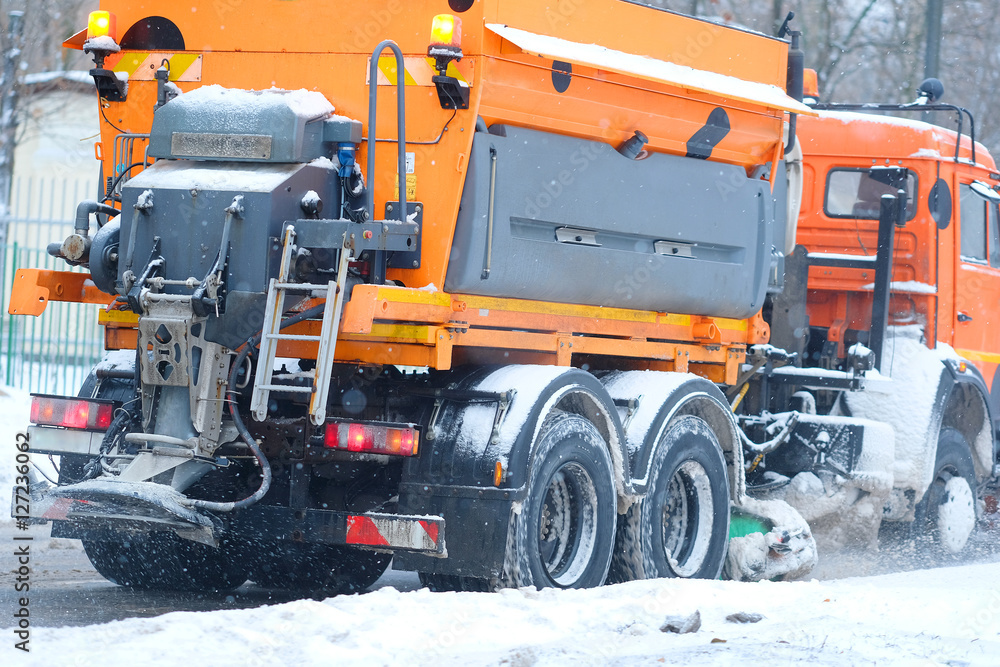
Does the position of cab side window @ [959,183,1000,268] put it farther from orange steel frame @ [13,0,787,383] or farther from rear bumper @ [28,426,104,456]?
rear bumper @ [28,426,104,456]

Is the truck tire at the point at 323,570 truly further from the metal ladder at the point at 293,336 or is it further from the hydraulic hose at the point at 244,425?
the metal ladder at the point at 293,336

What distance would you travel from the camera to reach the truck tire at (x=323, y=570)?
6621 millimetres

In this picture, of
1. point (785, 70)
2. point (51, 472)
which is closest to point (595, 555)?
point (785, 70)

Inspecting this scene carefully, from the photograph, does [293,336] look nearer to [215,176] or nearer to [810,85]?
[215,176]

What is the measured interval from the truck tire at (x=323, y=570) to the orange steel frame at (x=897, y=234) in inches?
162

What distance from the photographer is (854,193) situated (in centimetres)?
941

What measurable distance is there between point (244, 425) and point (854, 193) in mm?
5561

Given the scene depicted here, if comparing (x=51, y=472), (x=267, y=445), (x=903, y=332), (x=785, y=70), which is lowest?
(x=51, y=472)

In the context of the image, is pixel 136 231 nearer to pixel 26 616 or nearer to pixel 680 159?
pixel 26 616

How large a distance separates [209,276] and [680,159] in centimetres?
279

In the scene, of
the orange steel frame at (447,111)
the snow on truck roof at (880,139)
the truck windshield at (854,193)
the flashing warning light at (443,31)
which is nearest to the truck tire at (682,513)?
the orange steel frame at (447,111)

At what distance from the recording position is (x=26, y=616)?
5238mm

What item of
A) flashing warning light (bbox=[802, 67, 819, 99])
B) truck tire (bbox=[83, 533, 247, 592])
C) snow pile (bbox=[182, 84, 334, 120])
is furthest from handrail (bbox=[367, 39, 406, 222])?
flashing warning light (bbox=[802, 67, 819, 99])

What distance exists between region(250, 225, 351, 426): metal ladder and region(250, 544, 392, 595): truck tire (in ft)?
5.22
